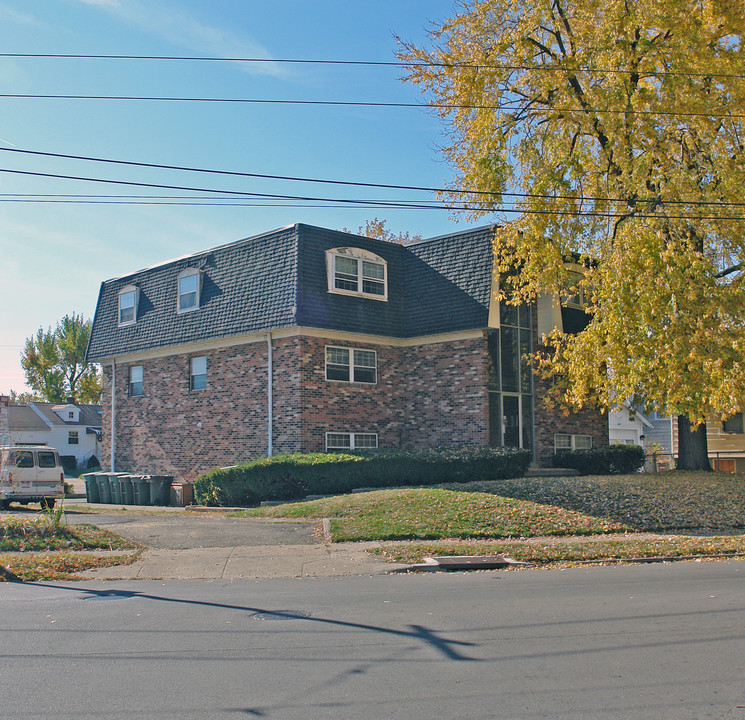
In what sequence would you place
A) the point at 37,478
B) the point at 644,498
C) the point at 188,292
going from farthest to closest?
the point at 188,292, the point at 37,478, the point at 644,498

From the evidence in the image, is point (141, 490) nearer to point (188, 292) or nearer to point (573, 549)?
point (188, 292)

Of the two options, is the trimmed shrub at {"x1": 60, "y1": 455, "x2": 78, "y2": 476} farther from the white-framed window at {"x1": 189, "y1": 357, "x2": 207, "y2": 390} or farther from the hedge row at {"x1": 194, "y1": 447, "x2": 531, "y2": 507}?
the hedge row at {"x1": 194, "y1": 447, "x2": 531, "y2": 507}

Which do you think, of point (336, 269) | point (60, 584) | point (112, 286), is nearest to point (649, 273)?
point (336, 269)

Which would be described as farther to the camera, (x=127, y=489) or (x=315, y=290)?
(x=127, y=489)

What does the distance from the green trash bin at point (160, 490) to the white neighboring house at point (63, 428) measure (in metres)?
40.6

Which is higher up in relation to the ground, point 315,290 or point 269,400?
point 315,290

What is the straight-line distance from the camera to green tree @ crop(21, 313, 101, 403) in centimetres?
7188

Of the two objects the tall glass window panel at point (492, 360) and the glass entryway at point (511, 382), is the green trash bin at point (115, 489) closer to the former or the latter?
the glass entryway at point (511, 382)

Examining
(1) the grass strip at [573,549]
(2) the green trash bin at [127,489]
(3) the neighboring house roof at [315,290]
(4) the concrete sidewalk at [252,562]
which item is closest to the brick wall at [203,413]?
(3) the neighboring house roof at [315,290]

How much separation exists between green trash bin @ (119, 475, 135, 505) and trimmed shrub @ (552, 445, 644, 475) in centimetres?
1364

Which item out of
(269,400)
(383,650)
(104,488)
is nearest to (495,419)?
(269,400)

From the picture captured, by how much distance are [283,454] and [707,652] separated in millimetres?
17114

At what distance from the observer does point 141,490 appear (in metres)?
24.5

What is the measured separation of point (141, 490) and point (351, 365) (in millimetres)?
7551
